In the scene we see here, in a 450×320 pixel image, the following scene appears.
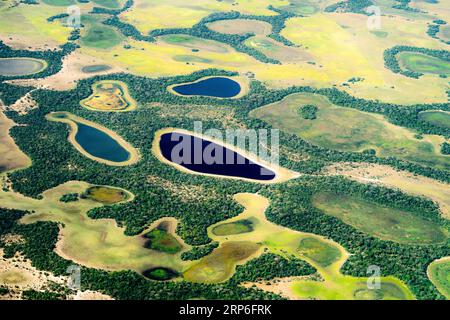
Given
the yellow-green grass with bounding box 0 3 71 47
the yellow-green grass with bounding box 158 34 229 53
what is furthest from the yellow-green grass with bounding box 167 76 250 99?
the yellow-green grass with bounding box 0 3 71 47

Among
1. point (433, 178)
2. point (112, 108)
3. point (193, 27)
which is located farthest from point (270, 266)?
point (193, 27)

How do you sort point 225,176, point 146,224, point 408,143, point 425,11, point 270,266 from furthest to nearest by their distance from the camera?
1. point 425,11
2. point 408,143
3. point 225,176
4. point 146,224
5. point 270,266

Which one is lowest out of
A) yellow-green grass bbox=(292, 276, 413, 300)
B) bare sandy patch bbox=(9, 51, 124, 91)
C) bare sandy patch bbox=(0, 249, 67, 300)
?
yellow-green grass bbox=(292, 276, 413, 300)

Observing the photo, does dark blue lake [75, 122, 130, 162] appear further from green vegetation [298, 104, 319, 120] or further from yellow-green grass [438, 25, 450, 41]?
yellow-green grass [438, 25, 450, 41]

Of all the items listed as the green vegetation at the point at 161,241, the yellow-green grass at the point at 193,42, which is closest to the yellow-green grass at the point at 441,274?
the green vegetation at the point at 161,241

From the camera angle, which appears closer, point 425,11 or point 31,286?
point 31,286

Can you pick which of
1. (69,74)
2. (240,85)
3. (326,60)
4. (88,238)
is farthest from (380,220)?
(69,74)
